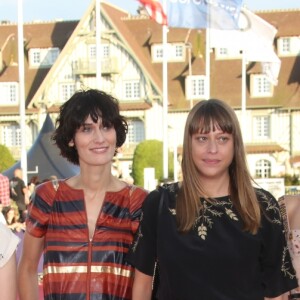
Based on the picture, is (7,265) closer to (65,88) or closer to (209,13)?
(209,13)

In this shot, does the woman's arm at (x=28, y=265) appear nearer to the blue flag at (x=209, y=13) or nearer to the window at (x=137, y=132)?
the blue flag at (x=209, y=13)

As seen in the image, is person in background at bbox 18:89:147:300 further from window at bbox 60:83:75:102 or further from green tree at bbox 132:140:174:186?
window at bbox 60:83:75:102

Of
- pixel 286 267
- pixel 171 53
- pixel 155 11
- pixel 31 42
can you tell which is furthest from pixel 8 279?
pixel 31 42

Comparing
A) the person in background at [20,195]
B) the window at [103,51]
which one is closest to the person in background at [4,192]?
the person in background at [20,195]

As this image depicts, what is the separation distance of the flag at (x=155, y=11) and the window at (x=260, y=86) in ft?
84.1

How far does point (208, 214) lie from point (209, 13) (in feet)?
66.7

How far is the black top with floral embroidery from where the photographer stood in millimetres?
3340

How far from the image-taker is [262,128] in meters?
A: 48.6

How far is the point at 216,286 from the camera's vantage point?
11.0 ft

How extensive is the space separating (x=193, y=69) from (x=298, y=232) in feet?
150

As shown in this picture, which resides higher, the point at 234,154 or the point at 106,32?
the point at 106,32

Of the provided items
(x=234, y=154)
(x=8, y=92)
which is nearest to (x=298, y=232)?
(x=234, y=154)

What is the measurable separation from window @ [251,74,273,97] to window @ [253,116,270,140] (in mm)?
1408

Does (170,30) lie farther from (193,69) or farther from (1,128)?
(1,128)
